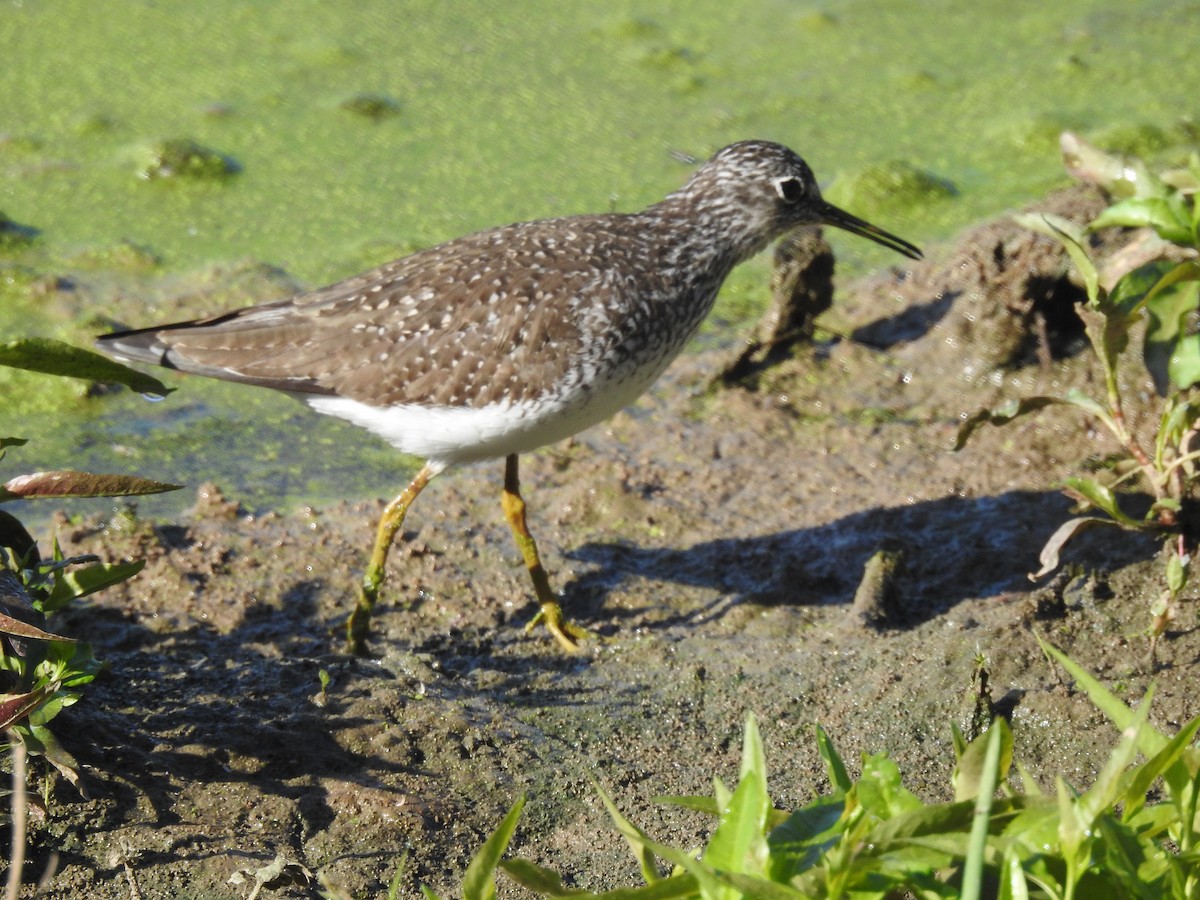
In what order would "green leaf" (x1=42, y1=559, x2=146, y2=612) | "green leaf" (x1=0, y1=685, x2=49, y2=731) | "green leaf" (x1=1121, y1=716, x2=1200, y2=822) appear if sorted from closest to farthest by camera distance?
"green leaf" (x1=1121, y1=716, x2=1200, y2=822) < "green leaf" (x1=0, y1=685, x2=49, y2=731) < "green leaf" (x1=42, y1=559, x2=146, y2=612)

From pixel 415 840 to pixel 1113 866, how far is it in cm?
172

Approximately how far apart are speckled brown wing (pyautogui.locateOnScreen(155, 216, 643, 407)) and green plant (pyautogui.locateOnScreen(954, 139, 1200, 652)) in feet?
4.52

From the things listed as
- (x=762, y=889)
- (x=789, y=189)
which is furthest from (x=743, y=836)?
(x=789, y=189)

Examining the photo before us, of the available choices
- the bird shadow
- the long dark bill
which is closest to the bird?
the bird shadow

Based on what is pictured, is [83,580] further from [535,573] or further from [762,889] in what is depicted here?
[762,889]

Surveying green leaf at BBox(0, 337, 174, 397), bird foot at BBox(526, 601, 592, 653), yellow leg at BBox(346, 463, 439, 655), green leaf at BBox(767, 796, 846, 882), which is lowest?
bird foot at BBox(526, 601, 592, 653)

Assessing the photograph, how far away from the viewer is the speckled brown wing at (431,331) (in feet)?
14.1

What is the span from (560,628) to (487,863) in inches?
81.3

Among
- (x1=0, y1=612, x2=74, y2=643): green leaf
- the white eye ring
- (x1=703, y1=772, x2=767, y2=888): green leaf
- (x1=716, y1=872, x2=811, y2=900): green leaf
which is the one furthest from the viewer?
the white eye ring

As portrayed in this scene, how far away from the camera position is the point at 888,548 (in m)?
4.52

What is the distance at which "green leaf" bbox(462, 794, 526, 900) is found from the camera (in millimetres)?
2369

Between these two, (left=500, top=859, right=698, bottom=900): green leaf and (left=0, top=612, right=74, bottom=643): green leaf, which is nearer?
(left=500, top=859, right=698, bottom=900): green leaf

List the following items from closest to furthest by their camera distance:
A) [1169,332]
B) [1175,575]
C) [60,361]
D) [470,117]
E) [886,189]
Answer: [60,361]
[1175,575]
[1169,332]
[886,189]
[470,117]

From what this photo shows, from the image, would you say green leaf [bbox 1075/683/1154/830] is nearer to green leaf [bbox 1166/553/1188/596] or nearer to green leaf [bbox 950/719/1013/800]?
green leaf [bbox 950/719/1013/800]
